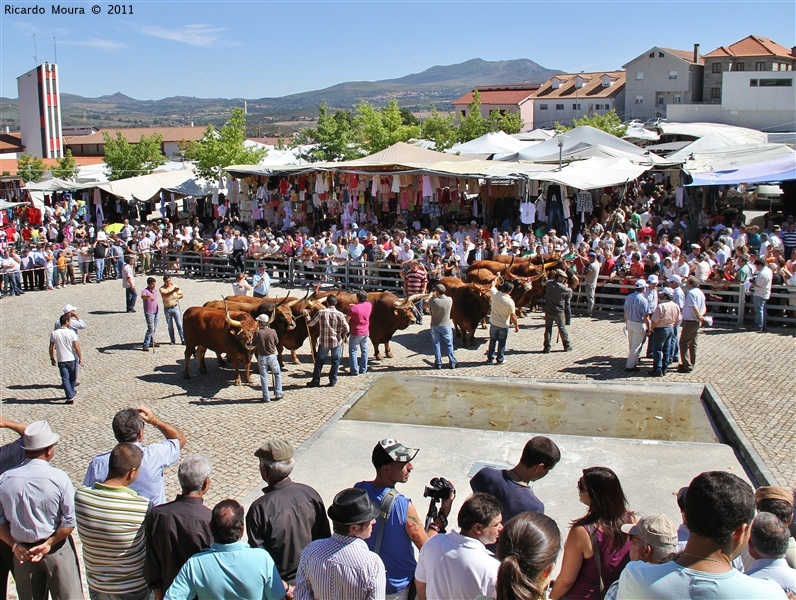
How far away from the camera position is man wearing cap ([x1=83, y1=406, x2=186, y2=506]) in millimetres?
5492

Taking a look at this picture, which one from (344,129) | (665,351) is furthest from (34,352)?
(344,129)

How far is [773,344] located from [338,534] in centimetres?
1242

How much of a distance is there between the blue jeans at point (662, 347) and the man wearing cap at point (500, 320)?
93.3 inches

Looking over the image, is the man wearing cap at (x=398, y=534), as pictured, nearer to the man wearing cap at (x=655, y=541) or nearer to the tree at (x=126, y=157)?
the man wearing cap at (x=655, y=541)

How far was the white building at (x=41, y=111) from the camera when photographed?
8231cm

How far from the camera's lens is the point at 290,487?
5246 millimetres

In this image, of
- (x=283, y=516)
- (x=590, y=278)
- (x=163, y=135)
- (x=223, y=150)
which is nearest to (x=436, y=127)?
(x=223, y=150)

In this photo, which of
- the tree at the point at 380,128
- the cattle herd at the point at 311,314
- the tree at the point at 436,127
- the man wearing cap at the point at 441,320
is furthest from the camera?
the tree at the point at 436,127

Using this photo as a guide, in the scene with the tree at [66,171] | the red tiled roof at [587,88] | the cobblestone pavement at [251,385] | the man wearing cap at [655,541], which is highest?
the red tiled roof at [587,88]

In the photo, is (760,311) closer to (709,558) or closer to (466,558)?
(466,558)

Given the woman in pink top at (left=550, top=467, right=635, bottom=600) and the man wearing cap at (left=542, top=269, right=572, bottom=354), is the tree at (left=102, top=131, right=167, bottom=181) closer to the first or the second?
the man wearing cap at (left=542, top=269, right=572, bottom=354)

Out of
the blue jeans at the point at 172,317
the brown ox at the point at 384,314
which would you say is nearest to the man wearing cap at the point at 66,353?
the blue jeans at the point at 172,317

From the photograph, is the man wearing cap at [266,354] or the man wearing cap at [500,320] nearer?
the man wearing cap at [266,354]

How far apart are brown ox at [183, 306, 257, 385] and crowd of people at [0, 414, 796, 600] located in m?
7.21
